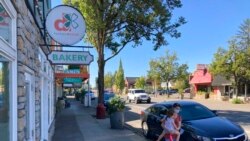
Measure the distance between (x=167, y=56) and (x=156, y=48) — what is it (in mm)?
51987

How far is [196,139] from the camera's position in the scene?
1080 cm

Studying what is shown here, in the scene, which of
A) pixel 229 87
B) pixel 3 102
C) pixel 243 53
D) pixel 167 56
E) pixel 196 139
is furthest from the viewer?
pixel 167 56

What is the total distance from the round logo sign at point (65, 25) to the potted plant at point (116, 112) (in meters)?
9.61

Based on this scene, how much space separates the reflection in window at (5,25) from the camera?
13.4 feet

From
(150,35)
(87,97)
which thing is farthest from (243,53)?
(150,35)

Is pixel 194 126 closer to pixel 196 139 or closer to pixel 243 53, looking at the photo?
pixel 196 139

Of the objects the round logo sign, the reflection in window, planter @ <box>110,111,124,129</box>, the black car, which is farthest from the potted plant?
the reflection in window

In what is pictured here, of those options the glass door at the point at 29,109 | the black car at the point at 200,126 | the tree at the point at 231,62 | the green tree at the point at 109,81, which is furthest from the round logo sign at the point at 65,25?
the green tree at the point at 109,81

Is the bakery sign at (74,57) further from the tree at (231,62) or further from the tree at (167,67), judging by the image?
the tree at (167,67)

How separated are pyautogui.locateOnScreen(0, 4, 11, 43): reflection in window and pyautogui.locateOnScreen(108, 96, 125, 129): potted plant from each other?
1319 centimetres

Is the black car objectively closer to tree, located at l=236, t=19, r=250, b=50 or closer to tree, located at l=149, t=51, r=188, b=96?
tree, located at l=236, t=19, r=250, b=50

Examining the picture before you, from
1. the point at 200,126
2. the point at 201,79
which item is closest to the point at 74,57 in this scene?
the point at 200,126

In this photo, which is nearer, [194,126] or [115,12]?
[194,126]

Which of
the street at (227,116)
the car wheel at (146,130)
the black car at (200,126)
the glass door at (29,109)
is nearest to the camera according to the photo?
the glass door at (29,109)
